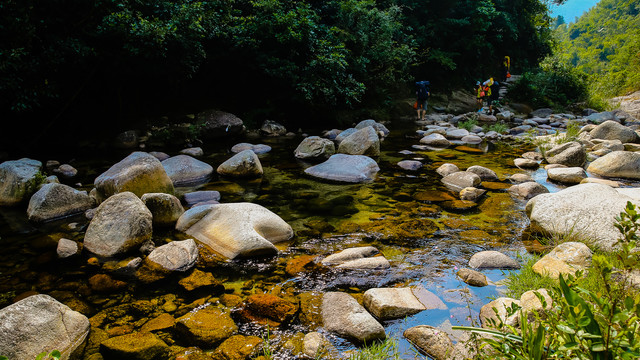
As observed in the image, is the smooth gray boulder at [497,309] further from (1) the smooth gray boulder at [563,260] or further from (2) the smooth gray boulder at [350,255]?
(2) the smooth gray boulder at [350,255]

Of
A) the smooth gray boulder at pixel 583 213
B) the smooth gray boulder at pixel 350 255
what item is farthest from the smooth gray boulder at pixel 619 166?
the smooth gray boulder at pixel 350 255

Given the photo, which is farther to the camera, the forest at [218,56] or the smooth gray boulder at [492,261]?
the forest at [218,56]

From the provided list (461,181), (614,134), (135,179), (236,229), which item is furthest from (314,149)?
(614,134)

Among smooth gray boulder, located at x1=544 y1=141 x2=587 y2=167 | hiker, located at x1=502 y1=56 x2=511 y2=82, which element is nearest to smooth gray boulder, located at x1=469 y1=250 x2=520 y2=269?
smooth gray boulder, located at x1=544 y1=141 x2=587 y2=167

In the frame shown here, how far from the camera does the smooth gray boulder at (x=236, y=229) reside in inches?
157

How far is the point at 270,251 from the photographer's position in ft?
13.2

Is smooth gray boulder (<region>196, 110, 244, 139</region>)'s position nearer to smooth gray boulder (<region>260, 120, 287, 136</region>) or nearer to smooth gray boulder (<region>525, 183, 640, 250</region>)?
smooth gray boulder (<region>260, 120, 287, 136</region>)

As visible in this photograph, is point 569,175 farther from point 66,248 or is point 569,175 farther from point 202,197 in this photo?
point 66,248

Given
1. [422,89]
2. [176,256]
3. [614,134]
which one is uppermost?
[422,89]

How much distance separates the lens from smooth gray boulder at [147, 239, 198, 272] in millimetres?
3714

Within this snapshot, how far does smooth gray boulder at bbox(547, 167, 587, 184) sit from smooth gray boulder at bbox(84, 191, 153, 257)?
269 inches

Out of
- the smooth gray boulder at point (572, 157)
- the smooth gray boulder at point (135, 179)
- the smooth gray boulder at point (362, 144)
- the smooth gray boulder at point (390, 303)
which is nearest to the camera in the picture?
the smooth gray boulder at point (390, 303)

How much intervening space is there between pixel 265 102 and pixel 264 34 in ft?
8.18

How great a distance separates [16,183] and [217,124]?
249 inches
